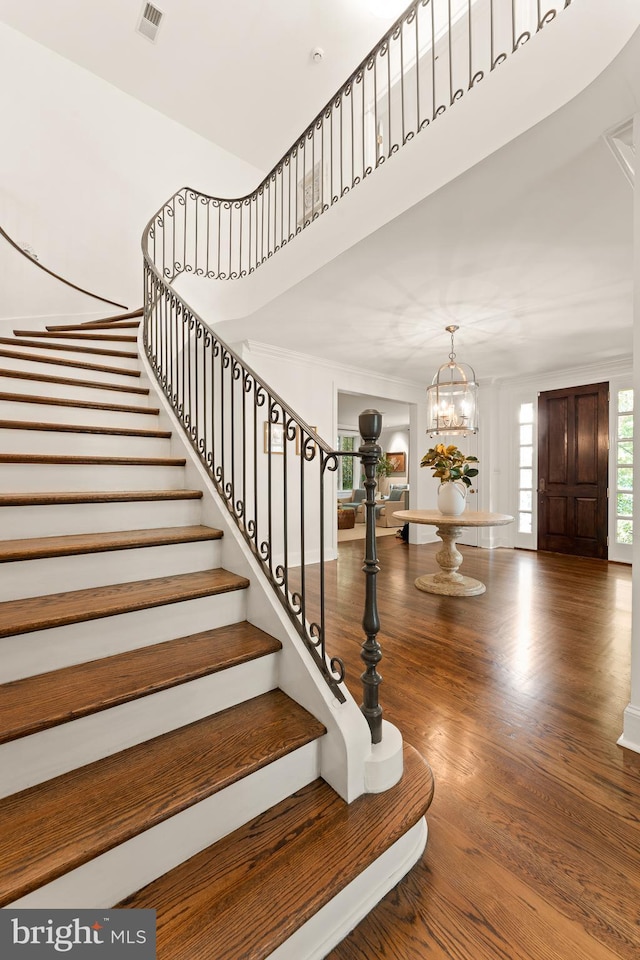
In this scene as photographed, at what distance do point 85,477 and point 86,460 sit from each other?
9cm

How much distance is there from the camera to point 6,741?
991mm

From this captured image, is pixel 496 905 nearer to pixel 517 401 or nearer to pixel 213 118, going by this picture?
pixel 517 401

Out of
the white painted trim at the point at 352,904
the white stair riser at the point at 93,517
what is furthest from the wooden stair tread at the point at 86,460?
the white painted trim at the point at 352,904

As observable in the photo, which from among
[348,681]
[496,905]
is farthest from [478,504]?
[496,905]

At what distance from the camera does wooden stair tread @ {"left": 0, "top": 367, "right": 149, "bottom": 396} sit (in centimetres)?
246

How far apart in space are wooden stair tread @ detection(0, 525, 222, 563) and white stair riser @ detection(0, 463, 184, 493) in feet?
1.11

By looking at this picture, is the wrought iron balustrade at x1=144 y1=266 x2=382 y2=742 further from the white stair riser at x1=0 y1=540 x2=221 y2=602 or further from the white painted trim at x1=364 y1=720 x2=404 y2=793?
the white stair riser at x1=0 y1=540 x2=221 y2=602

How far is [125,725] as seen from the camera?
121cm

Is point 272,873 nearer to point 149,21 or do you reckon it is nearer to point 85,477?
point 85,477

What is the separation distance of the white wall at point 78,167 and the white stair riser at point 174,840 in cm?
491

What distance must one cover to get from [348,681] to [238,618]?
92 centimetres

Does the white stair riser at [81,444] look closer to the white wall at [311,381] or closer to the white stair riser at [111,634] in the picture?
the white stair riser at [111,634]

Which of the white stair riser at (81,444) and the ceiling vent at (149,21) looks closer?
the white stair riser at (81,444)

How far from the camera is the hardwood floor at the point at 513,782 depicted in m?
1.09
